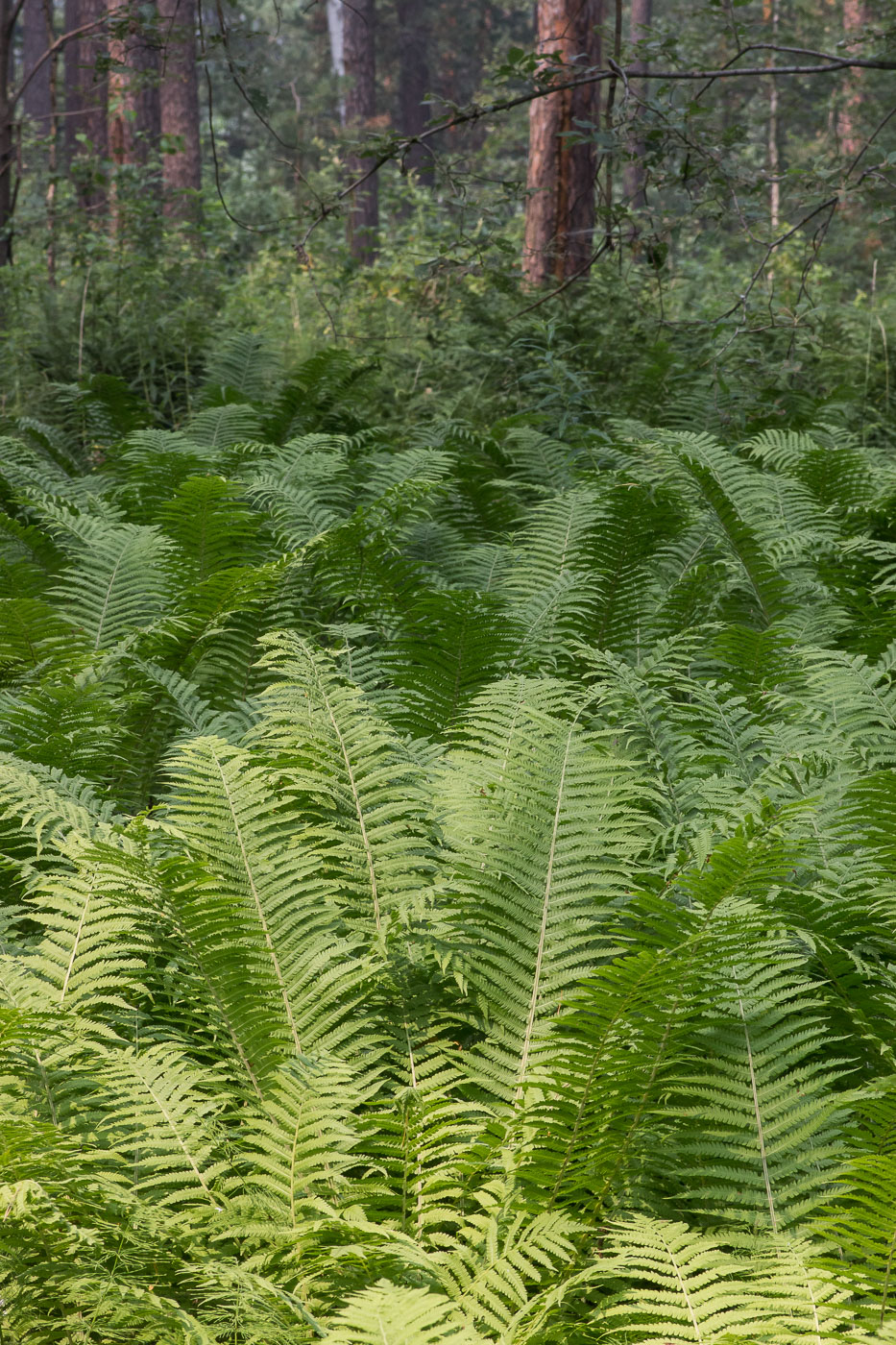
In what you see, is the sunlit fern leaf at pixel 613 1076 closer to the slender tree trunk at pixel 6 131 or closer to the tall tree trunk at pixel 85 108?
the slender tree trunk at pixel 6 131

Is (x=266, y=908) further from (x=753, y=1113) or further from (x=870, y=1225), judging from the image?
(x=870, y=1225)

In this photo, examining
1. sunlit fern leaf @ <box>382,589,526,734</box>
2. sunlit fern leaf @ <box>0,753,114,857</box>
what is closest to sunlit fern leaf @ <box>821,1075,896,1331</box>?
sunlit fern leaf @ <box>0,753,114,857</box>

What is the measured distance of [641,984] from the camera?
152 centimetres

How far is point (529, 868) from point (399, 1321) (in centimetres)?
82

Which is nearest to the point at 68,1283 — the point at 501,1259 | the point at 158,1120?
the point at 158,1120

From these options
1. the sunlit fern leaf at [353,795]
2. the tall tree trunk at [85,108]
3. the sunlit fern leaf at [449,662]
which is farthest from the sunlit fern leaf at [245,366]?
the sunlit fern leaf at [353,795]

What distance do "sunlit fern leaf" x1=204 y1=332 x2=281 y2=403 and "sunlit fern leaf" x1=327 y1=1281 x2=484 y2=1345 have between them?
4.95 meters

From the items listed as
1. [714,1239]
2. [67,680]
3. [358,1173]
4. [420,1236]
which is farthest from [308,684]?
[714,1239]

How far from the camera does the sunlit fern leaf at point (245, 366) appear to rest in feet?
19.0

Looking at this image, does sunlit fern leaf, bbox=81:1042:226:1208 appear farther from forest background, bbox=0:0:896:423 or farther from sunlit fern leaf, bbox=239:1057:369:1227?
forest background, bbox=0:0:896:423

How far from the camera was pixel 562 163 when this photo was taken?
6547mm

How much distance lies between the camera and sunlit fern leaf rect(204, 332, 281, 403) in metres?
5.78

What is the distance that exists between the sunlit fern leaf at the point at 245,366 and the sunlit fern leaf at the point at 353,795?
362 centimetres

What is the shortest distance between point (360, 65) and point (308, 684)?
19359 mm
